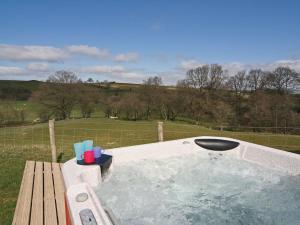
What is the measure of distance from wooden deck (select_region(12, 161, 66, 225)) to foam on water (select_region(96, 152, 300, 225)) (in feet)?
1.53

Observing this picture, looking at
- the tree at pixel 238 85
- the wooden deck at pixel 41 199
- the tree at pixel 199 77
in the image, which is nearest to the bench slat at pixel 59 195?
the wooden deck at pixel 41 199

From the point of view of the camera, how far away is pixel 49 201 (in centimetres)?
255

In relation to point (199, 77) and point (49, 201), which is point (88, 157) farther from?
point (199, 77)

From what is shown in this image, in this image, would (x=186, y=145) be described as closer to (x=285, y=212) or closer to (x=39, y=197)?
(x=285, y=212)

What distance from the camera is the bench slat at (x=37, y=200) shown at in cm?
217

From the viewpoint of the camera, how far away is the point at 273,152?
11.7 feet

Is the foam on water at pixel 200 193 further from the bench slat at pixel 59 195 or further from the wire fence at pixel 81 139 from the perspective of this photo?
the wire fence at pixel 81 139

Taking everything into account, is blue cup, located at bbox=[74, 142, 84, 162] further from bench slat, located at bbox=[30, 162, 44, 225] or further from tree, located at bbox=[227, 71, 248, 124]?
tree, located at bbox=[227, 71, 248, 124]

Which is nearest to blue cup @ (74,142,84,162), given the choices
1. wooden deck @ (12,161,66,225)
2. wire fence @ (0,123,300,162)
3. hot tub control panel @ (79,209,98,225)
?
wooden deck @ (12,161,66,225)

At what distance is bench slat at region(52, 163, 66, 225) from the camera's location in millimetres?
2213

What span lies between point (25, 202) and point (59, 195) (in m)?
0.35

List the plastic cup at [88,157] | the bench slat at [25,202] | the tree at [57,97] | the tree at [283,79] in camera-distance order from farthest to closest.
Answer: the tree at [57,97], the tree at [283,79], the plastic cup at [88,157], the bench slat at [25,202]

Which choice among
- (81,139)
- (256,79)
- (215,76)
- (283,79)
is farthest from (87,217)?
(256,79)

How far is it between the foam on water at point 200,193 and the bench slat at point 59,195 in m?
0.41
